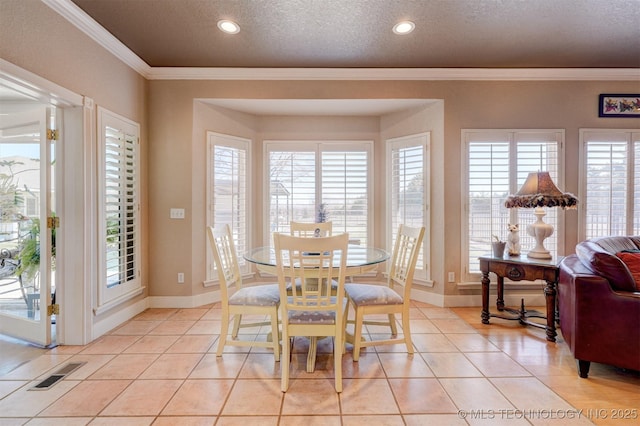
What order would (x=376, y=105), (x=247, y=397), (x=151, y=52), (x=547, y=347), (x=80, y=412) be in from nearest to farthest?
(x=80, y=412)
(x=247, y=397)
(x=547, y=347)
(x=151, y=52)
(x=376, y=105)

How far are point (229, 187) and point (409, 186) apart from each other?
2270 millimetres

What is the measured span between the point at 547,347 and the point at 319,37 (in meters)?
3.38

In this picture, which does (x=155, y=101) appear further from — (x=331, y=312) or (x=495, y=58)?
(x=495, y=58)

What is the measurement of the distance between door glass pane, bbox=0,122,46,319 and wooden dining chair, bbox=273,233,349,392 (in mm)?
2255

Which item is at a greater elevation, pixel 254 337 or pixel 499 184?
pixel 499 184

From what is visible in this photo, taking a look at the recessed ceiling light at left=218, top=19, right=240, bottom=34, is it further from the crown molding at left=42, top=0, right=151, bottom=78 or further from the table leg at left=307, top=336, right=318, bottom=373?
the table leg at left=307, top=336, right=318, bottom=373

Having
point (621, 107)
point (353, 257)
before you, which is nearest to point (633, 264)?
point (353, 257)

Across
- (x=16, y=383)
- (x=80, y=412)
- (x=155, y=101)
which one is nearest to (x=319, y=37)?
(x=155, y=101)

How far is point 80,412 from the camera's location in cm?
175

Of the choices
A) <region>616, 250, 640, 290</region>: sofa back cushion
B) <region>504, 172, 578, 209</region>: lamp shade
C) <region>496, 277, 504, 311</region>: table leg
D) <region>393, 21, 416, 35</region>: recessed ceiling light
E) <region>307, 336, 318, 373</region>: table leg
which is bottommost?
<region>307, 336, 318, 373</region>: table leg

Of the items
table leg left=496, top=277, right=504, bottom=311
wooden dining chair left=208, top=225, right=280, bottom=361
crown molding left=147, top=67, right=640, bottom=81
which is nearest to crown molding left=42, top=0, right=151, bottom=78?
crown molding left=147, top=67, right=640, bottom=81

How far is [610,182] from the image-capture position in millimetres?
3475

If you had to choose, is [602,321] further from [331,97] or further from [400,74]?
[331,97]

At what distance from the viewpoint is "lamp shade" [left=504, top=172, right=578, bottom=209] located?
9.10ft
